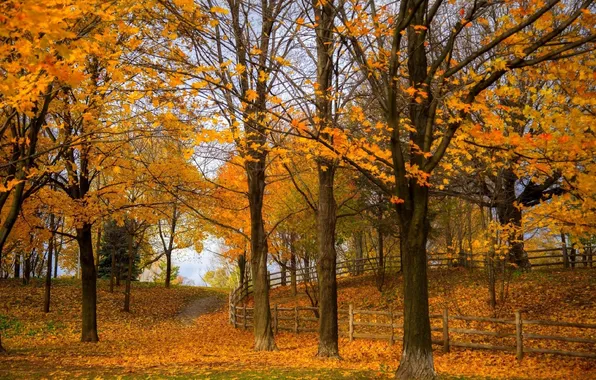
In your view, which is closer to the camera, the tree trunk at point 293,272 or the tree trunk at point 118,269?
the tree trunk at point 293,272

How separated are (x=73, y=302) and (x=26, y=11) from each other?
75.7ft

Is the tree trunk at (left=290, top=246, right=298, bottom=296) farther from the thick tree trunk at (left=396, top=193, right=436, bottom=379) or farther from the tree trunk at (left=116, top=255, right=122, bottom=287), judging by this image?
the thick tree trunk at (left=396, top=193, right=436, bottom=379)

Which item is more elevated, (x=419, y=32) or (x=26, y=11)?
(x=419, y=32)

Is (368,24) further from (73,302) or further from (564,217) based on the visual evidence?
(73,302)

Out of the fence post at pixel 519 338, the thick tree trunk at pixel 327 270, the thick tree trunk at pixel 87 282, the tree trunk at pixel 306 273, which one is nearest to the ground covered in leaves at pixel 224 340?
the fence post at pixel 519 338

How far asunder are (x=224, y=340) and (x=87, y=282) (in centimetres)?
486

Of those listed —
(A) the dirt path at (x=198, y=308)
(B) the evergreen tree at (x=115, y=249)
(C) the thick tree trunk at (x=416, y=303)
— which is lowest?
(A) the dirt path at (x=198, y=308)

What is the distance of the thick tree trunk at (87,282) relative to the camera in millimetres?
14633

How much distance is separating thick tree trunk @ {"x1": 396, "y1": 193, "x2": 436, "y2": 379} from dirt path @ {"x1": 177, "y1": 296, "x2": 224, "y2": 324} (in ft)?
59.1

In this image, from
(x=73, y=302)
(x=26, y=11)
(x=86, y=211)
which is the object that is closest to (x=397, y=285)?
(x=86, y=211)

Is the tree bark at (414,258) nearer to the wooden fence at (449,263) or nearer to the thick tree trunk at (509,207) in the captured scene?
the wooden fence at (449,263)

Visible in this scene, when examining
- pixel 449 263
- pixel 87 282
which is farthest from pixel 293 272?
pixel 87 282

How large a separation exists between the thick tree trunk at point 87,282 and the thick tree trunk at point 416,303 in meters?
10.5

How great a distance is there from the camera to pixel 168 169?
1422 centimetres
